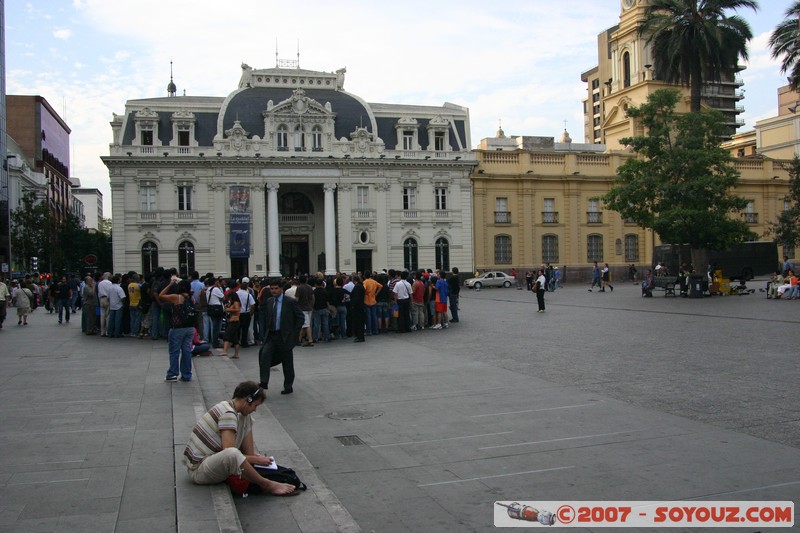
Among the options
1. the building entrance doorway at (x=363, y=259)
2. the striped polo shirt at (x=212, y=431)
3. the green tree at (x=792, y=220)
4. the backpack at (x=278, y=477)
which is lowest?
the backpack at (x=278, y=477)

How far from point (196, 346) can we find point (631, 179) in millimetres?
25498

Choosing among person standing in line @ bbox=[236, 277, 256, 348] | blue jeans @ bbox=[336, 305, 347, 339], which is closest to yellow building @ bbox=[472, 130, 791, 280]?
blue jeans @ bbox=[336, 305, 347, 339]

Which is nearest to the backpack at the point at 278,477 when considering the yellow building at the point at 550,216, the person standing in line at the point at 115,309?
the person standing in line at the point at 115,309

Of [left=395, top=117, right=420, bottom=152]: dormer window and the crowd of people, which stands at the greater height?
[left=395, top=117, right=420, bottom=152]: dormer window

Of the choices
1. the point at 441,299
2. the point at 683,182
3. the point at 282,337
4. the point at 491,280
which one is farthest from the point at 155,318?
the point at 491,280

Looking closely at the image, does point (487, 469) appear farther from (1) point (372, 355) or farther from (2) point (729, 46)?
(2) point (729, 46)

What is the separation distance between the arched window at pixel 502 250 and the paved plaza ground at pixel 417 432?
129 feet

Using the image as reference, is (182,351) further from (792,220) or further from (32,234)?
(32,234)

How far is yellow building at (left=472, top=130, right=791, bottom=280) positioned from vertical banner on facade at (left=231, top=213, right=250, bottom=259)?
55.9 feet

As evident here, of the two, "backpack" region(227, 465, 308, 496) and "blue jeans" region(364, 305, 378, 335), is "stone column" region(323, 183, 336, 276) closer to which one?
"blue jeans" region(364, 305, 378, 335)

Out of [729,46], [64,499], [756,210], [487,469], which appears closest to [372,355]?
[487,469]

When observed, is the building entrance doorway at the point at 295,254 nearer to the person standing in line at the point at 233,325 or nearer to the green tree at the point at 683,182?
the green tree at the point at 683,182

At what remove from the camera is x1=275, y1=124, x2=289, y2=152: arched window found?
52625mm

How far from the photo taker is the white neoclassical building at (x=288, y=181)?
50406mm
